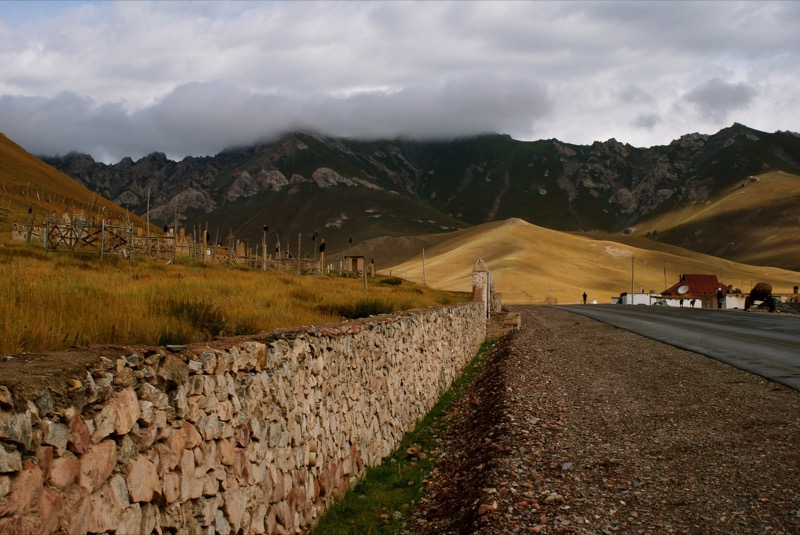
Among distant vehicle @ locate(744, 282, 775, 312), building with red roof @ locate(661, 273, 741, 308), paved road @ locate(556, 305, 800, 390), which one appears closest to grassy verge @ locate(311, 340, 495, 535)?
paved road @ locate(556, 305, 800, 390)

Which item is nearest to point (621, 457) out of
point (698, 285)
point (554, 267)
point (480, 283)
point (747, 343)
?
point (747, 343)

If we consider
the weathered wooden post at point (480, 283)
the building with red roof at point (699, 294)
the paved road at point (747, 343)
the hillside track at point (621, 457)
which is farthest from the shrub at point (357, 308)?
the building with red roof at point (699, 294)

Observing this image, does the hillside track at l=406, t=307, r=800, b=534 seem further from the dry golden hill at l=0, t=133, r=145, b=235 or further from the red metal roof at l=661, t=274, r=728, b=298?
the red metal roof at l=661, t=274, r=728, b=298

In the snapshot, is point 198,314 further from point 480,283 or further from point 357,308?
point 480,283

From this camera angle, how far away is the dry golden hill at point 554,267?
4085 inches

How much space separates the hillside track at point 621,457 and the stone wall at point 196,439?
158 centimetres

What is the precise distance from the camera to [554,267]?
125688mm

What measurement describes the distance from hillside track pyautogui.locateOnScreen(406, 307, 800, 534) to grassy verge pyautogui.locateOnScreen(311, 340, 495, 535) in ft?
0.82

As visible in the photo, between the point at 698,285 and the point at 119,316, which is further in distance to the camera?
the point at 698,285

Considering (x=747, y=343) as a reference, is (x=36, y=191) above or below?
above

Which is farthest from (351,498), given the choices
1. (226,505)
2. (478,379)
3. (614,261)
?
(614,261)

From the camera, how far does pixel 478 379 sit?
18188 millimetres

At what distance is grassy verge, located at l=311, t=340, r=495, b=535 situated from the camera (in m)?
7.24

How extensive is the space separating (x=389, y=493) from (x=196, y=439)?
428 centimetres
